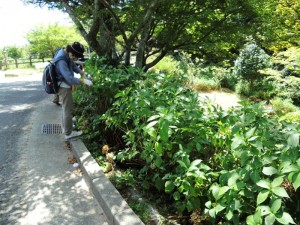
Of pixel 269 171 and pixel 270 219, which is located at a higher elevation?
pixel 269 171

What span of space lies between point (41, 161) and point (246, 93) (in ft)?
34.9

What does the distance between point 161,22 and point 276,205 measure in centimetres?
750

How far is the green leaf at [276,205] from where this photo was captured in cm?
165

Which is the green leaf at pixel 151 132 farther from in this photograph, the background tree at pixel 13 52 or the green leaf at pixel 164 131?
the background tree at pixel 13 52

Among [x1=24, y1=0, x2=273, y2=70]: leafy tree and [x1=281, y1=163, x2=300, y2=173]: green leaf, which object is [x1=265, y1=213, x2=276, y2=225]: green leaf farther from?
[x1=24, y1=0, x2=273, y2=70]: leafy tree

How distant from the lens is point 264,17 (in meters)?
8.19

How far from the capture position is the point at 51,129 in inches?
217

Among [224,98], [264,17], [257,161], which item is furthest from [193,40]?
[257,161]

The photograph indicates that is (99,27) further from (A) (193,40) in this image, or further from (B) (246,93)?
(B) (246,93)

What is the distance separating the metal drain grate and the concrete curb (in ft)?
4.84

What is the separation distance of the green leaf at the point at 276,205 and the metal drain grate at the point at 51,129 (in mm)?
4321

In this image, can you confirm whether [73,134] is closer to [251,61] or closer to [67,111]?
[67,111]

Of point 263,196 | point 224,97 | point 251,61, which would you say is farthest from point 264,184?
point 251,61

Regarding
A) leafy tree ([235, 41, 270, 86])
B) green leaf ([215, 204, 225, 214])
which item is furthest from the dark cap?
leafy tree ([235, 41, 270, 86])
